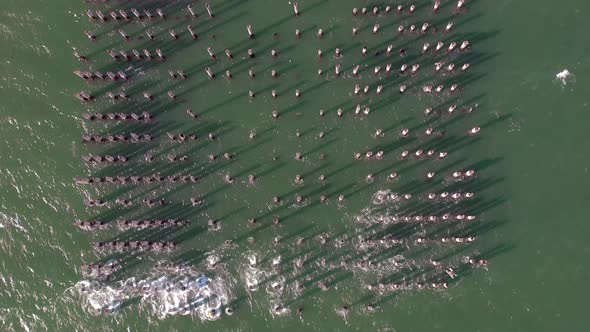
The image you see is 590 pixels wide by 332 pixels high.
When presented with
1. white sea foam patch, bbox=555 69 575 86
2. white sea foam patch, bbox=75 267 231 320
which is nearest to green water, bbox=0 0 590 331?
white sea foam patch, bbox=555 69 575 86

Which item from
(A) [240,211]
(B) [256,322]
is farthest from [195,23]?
(B) [256,322]

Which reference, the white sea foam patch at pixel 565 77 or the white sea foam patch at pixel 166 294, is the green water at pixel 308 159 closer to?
the white sea foam patch at pixel 565 77

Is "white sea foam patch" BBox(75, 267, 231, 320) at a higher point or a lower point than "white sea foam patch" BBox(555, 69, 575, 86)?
lower

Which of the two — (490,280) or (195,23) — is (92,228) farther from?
(490,280)

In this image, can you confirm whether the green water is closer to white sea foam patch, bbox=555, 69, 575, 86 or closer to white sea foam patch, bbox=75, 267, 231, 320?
white sea foam patch, bbox=555, 69, 575, 86

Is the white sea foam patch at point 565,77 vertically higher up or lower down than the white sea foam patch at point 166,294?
higher up

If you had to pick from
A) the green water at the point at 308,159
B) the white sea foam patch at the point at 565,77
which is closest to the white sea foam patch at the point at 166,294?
the green water at the point at 308,159
